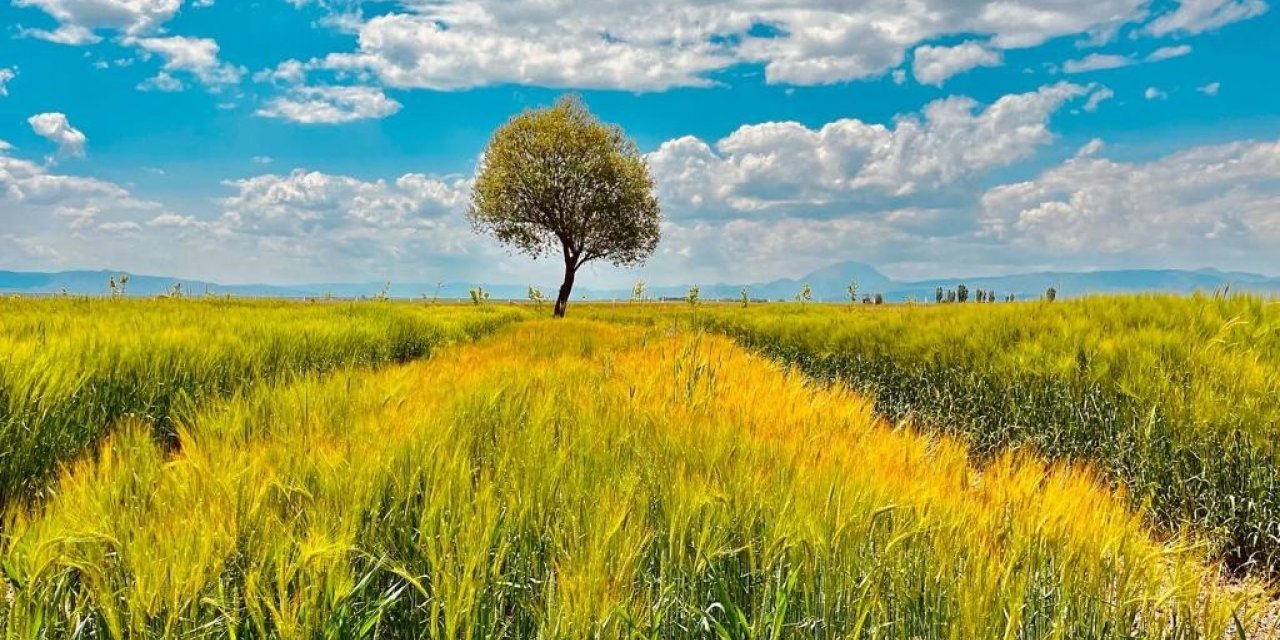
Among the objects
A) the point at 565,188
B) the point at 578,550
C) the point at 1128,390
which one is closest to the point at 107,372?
the point at 578,550

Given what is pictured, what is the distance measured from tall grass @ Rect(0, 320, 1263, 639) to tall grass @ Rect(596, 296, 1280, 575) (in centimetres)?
146

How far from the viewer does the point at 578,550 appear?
1917 millimetres

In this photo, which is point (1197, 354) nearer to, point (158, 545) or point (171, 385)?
point (158, 545)

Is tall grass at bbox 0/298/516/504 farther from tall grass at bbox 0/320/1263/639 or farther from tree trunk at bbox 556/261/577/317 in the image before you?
tree trunk at bbox 556/261/577/317

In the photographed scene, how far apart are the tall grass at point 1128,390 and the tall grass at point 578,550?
4.79 ft

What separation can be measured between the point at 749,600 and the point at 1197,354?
656 centimetres

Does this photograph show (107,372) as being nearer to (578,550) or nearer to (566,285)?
(578,550)

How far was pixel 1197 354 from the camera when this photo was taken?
631 cm

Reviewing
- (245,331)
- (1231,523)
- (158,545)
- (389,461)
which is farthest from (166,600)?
(245,331)

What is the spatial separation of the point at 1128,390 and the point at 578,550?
5892 millimetres

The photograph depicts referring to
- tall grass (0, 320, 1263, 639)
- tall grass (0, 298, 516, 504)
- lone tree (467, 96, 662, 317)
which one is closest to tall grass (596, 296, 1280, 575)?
tall grass (0, 320, 1263, 639)

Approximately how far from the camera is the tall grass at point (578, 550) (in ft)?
5.61

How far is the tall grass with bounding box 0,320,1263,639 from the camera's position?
5.61 ft

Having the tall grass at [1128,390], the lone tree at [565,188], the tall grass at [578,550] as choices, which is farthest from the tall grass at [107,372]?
the lone tree at [565,188]
